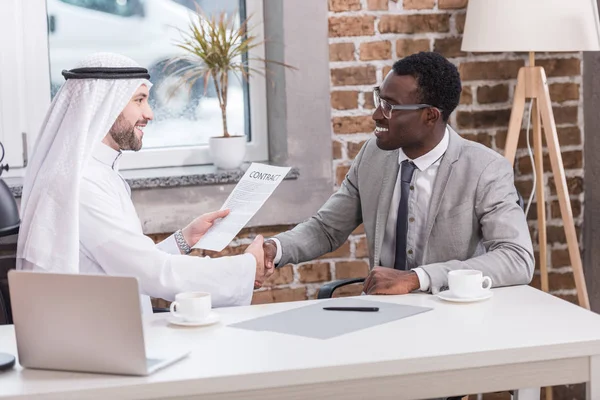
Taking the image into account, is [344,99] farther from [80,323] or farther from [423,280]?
[80,323]

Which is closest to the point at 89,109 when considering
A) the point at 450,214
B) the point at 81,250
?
the point at 81,250

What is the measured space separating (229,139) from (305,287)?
2.09ft

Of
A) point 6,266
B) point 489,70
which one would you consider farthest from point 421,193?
point 6,266

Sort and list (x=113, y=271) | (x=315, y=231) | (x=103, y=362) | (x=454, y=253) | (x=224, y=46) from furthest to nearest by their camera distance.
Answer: (x=224, y=46) → (x=315, y=231) → (x=454, y=253) → (x=113, y=271) → (x=103, y=362)

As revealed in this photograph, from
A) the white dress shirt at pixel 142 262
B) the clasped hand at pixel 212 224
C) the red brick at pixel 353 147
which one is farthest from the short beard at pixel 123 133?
the red brick at pixel 353 147

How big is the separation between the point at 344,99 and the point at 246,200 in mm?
1014

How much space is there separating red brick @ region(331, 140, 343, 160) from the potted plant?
34cm

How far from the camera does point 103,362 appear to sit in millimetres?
1688

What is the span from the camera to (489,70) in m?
3.50

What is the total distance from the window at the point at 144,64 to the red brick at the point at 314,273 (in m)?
0.48

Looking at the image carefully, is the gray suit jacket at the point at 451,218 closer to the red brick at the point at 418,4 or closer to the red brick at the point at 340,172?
the red brick at the point at 340,172

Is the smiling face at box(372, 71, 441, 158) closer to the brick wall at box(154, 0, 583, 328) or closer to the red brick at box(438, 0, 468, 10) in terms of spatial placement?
the brick wall at box(154, 0, 583, 328)

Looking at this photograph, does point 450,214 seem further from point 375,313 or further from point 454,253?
point 375,313

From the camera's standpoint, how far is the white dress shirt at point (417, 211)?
8.92 feet
